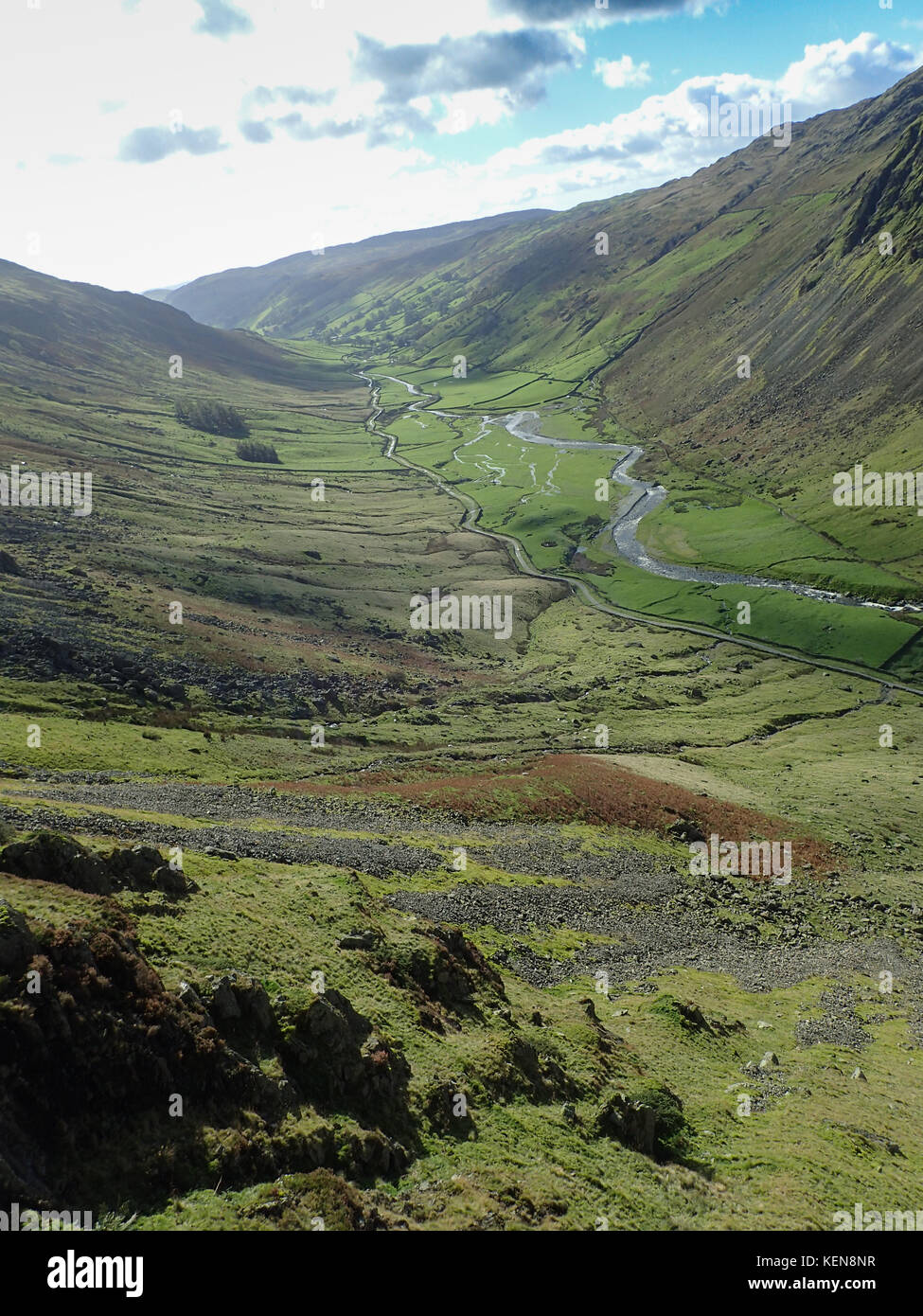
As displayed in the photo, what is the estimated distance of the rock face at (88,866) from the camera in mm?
28000

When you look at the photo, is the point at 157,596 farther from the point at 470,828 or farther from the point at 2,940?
the point at 2,940

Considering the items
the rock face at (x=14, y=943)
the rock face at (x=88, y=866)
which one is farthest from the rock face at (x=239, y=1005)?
the rock face at (x=88, y=866)

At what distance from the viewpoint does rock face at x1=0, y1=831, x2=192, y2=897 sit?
28000 mm

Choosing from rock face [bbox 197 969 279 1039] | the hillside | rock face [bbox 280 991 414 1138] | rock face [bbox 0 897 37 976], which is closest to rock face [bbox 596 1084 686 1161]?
the hillside

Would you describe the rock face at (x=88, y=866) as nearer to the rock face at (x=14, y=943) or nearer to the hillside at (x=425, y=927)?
the hillside at (x=425, y=927)

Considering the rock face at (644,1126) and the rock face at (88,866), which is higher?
the rock face at (88,866)

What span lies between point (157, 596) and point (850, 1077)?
103467 millimetres

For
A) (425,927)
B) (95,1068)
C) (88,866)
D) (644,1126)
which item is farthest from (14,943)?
(644,1126)

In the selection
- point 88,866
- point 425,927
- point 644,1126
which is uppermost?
point 88,866

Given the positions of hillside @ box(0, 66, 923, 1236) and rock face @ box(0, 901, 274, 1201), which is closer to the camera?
rock face @ box(0, 901, 274, 1201)

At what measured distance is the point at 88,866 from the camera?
97.3ft

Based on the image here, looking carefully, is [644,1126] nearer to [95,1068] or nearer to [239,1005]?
[239,1005]

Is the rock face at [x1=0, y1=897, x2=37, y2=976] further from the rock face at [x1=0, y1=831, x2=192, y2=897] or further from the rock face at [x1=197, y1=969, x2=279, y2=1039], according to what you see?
the rock face at [x1=0, y1=831, x2=192, y2=897]

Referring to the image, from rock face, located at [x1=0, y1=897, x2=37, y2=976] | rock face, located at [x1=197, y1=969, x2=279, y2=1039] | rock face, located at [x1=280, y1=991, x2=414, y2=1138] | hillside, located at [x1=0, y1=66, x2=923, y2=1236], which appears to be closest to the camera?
rock face, located at [x1=0, y1=897, x2=37, y2=976]
